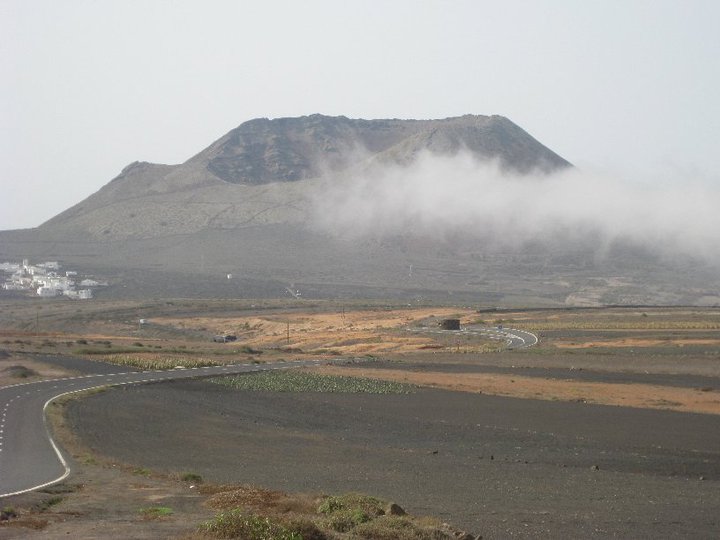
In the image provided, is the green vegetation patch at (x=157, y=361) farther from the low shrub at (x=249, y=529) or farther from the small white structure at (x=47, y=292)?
the small white structure at (x=47, y=292)

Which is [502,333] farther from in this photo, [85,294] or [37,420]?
[85,294]

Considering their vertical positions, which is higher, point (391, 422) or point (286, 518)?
point (286, 518)

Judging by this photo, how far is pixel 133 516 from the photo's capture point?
1650 cm

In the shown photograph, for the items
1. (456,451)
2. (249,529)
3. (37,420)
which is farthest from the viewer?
(37,420)

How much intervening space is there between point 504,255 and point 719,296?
45254 millimetres

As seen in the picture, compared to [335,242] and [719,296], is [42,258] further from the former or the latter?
[719,296]

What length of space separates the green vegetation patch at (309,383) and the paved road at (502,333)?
20760 mm

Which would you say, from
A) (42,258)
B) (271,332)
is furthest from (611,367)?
(42,258)

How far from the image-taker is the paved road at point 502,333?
6885 centimetres

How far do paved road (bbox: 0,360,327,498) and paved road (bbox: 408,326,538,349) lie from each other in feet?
56.3

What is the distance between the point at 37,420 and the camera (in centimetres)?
3219

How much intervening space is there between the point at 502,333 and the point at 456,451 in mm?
51782

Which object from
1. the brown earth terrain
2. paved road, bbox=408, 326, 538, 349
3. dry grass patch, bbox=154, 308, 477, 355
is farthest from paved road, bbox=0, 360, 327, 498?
paved road, bbox=408, 326, 538, 349

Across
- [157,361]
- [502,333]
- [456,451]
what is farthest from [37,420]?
[502,333]
